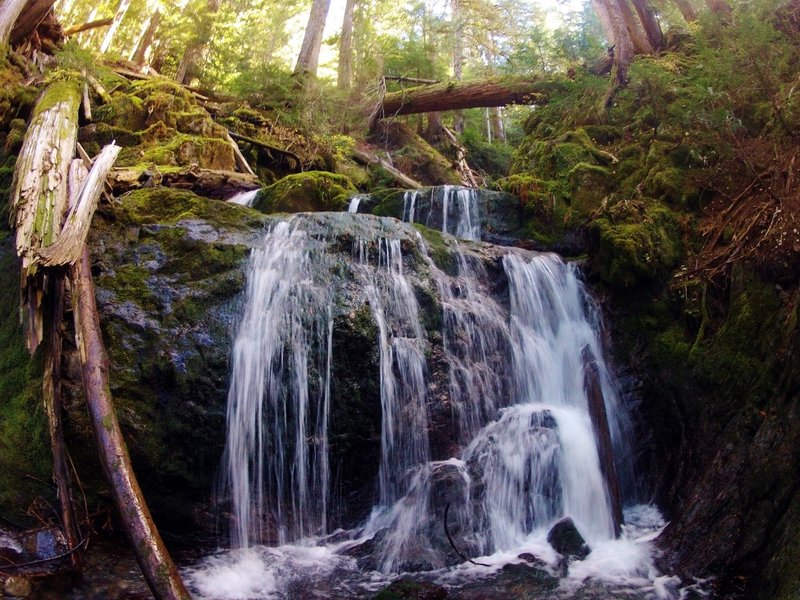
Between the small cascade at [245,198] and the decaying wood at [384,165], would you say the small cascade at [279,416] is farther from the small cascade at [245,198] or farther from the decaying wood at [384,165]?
the decaying wood at [384,165]

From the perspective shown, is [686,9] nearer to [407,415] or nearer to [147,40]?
[407,415]

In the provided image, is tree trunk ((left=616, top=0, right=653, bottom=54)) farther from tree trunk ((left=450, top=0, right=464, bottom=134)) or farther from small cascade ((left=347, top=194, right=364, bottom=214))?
tree trunk ((left=450, top=0, right=464, bottom=134))

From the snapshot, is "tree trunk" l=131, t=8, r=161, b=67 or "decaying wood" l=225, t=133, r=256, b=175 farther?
"tree trunk" l=131, t=8, r=161, b=67

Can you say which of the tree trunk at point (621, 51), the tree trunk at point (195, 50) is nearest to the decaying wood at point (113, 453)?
the tree trunk at point (621, 51)

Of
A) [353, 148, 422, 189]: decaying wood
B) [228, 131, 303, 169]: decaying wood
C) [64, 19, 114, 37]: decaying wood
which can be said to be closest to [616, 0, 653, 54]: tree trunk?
[353, 148, 422, 189]: decaying wood

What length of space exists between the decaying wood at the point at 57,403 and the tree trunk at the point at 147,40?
1288cm

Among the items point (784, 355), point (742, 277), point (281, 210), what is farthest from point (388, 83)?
point (784, 355)

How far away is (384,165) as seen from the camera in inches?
545

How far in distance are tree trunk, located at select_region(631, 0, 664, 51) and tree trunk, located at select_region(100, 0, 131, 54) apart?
45.6 ft

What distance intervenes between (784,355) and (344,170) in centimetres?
981

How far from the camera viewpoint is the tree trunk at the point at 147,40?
15967 millimetres

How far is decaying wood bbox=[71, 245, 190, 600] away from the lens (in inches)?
142

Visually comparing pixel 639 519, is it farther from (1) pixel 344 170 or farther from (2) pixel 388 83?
(2) pixel 388 83

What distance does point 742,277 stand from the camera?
18.8ft
